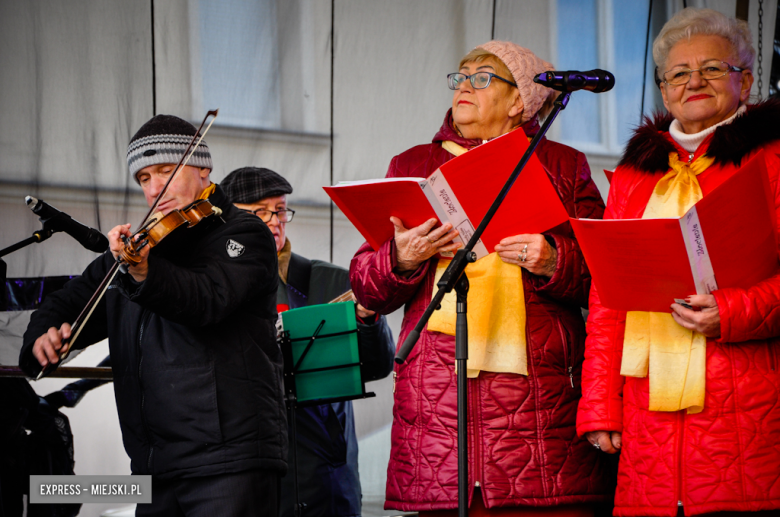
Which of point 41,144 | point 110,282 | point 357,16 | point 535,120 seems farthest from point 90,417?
point 535,120

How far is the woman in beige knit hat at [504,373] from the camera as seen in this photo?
208 centimetres

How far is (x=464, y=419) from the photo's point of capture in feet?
5.69

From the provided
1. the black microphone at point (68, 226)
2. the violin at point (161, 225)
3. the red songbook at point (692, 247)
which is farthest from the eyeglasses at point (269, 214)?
the red songbook at point (692, 247)

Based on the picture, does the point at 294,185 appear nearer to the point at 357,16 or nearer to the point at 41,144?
the point at 357,16

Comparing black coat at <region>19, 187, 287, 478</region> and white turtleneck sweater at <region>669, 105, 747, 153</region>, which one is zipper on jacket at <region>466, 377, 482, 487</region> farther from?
white turtleneck sweater at <region>669, 105, 747, 153</region>

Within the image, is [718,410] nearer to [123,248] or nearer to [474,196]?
[474,196]

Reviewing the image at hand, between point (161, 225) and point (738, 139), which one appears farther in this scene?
point (161, 225)

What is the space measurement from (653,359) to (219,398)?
1115mm

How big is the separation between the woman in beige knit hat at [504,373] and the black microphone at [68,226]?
0.94 m

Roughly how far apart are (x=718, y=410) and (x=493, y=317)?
23.9 inches

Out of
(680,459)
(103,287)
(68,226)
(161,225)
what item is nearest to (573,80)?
(680,459)

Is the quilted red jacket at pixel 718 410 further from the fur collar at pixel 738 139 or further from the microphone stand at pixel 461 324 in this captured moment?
the microphone stand at pixel 461 324

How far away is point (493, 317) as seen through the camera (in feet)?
7.11

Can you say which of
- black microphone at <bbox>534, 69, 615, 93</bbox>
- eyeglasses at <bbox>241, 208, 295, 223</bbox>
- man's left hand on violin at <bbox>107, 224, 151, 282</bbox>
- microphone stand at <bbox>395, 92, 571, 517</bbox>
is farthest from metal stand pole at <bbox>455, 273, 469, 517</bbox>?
eyeglasses at <bbox>241, 208, 295, 223</bbox>
